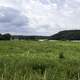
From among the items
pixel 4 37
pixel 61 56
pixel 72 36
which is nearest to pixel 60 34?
pixel 72 36

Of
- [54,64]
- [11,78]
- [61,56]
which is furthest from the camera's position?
[61,56]

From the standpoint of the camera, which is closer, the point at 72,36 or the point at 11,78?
the point at 11,78

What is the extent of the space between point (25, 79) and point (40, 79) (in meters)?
0.67

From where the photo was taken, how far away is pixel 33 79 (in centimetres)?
1095

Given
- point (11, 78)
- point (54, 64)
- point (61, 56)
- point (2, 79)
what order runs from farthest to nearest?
1. point (61, 56)
2. point (54, 64)
3. point (11, 78)
4. point (2, 79)

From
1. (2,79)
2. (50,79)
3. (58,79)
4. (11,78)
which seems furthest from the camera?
(58,79)

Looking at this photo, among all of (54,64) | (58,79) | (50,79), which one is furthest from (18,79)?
(54,64)

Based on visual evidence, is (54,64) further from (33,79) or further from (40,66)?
(33,79)

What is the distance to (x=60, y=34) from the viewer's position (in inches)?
7731

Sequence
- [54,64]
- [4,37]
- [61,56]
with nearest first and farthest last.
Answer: [54,64] < [61,56] < [4,37]

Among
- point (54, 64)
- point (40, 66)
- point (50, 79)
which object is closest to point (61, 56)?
point (54, 64)

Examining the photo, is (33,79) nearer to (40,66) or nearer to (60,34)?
(40,66)

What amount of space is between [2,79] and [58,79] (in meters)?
5.33

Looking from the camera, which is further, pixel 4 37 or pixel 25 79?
pixel 4 37
